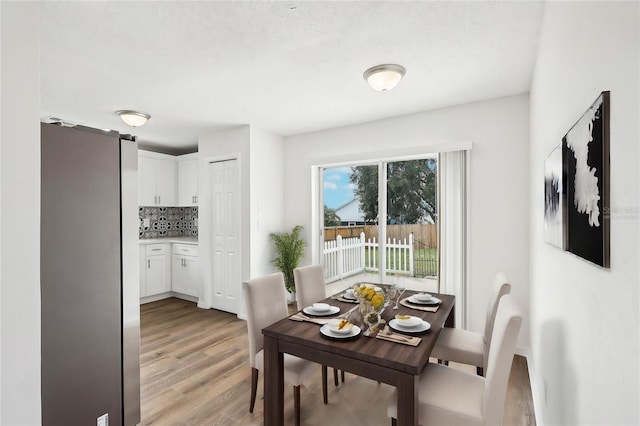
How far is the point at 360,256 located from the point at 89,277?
316 centimetres

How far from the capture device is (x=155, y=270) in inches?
201

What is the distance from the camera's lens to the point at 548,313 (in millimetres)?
1856

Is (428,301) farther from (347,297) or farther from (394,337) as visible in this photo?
(394,337)

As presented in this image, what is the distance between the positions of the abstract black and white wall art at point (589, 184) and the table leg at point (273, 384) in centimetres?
152

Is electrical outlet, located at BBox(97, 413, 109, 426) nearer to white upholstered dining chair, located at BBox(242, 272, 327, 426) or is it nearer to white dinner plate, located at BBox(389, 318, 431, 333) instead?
white upholstered dining chair, located at BBox(242, 272, 327, 426)

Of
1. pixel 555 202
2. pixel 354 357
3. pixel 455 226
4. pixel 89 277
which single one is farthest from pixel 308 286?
pixel 555 202

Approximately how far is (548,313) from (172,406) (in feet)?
8.44

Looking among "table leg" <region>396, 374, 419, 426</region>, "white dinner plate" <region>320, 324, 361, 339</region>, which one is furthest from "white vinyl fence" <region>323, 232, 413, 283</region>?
"table leg" <region>396, 374, 419, 426</region>

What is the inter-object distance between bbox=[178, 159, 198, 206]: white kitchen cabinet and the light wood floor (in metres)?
2.42

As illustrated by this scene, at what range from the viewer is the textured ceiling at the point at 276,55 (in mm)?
1885

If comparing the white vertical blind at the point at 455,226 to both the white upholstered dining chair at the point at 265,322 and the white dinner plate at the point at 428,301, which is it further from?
the white upholstered dining chair at the point at 265,322

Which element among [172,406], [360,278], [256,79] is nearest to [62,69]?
[256,79]

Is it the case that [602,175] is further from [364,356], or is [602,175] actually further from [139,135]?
[139,135]

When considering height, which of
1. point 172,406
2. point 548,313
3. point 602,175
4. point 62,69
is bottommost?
point 172,406
